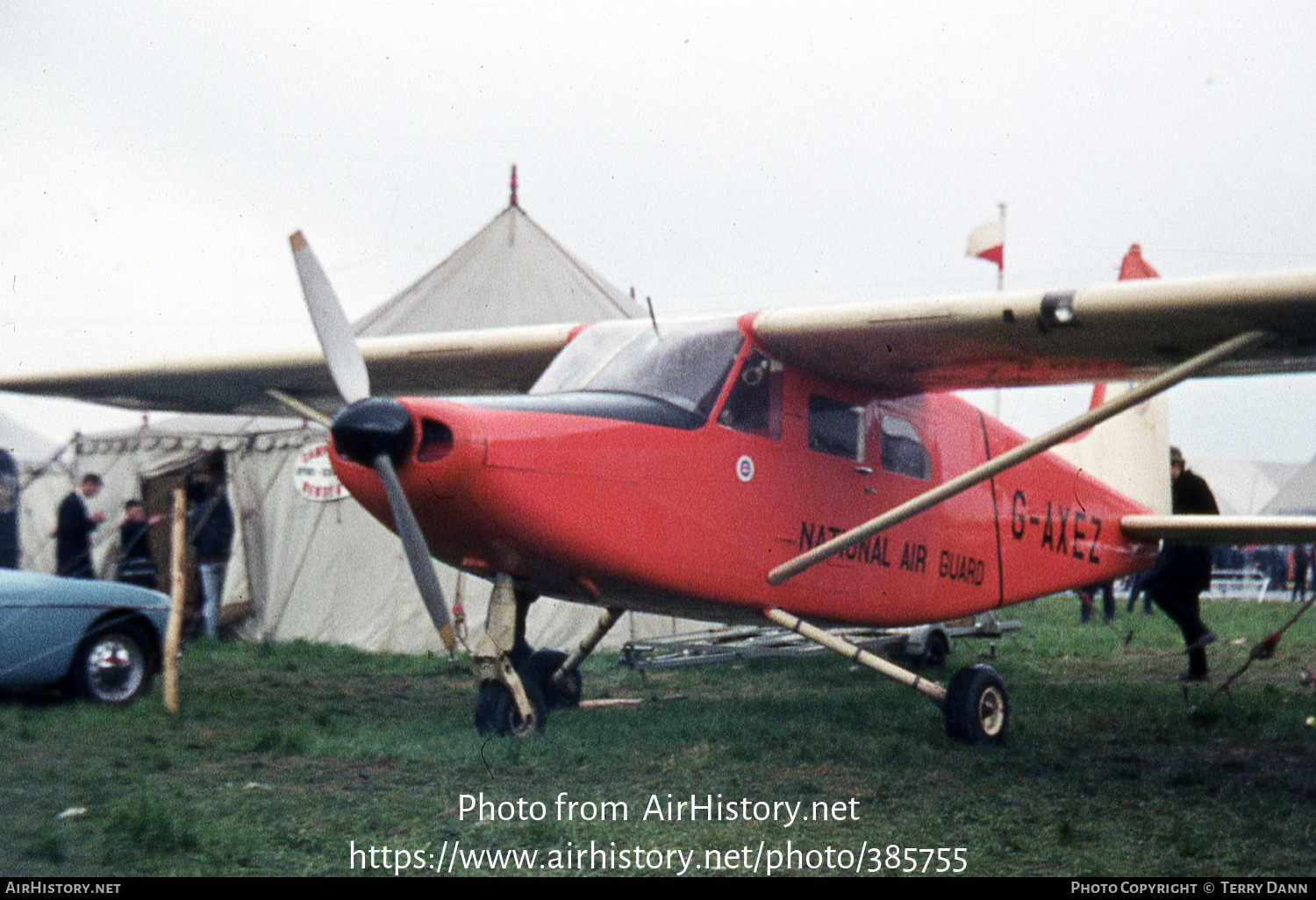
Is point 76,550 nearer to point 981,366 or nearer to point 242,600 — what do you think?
point 242,600

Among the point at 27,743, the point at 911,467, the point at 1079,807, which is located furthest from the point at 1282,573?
the point at 27,743

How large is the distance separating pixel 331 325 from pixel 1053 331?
386cm

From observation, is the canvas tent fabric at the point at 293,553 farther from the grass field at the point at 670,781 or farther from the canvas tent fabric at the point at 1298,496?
the canvas tent fabric at the point at 1298,496

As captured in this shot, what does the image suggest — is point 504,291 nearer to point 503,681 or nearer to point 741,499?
point 741,499

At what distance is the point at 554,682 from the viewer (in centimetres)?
784

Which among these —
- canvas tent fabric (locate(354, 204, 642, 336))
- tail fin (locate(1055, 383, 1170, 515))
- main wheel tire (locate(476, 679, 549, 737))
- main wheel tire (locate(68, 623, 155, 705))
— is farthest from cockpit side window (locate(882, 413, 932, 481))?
canvas tent fabric (locate(354, 204, 642, 336))

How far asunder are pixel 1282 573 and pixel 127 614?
87.0ft

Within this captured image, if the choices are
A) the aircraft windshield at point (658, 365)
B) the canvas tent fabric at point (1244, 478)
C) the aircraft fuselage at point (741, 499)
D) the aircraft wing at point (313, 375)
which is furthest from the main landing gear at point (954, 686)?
the canvas tent fabric at point (1244, 478)

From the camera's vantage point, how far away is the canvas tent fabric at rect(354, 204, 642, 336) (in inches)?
496

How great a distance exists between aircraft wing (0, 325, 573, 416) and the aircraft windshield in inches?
42.3

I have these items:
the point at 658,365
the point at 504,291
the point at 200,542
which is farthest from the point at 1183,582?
the point at 200,542

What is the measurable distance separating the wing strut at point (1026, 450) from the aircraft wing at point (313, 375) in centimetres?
233

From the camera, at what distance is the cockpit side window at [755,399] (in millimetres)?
6352

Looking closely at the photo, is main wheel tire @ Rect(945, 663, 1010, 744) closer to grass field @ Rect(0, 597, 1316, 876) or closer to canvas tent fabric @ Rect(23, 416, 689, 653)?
grass field @ Rect(0, 597, 1316, 876)
